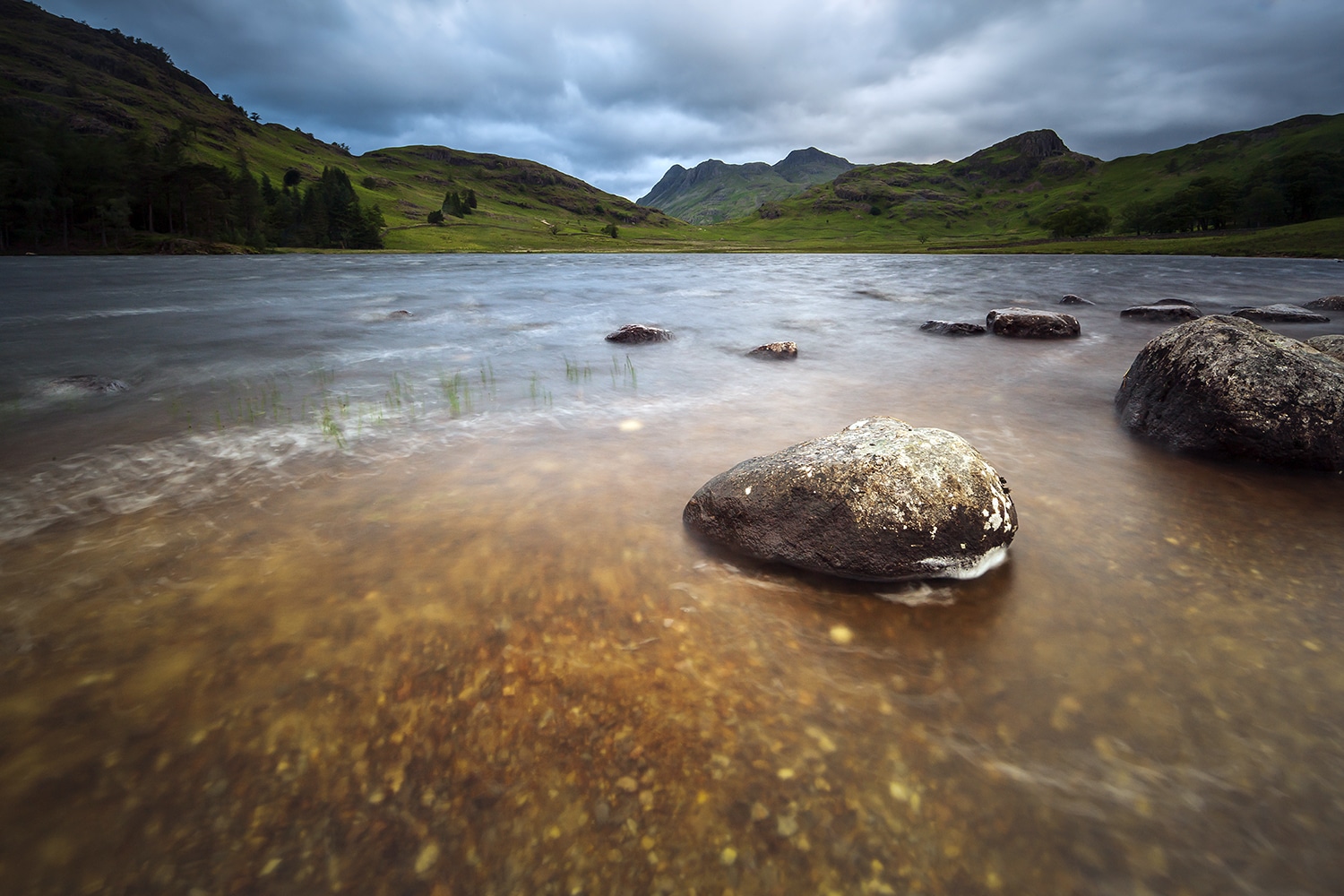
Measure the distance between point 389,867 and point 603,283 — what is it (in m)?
39.5

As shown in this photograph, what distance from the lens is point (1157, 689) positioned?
11.0ft

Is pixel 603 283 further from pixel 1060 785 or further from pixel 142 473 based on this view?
pixel 1060 785

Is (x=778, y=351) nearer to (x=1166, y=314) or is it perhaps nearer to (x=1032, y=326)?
(x=1032, y=326)

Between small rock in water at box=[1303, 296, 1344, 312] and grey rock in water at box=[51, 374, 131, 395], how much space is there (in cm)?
3724

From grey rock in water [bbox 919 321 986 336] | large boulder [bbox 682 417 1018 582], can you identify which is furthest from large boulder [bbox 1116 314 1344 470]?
grey rock in water [bbox 919 321 986 336]

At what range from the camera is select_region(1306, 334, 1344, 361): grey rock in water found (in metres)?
8.56

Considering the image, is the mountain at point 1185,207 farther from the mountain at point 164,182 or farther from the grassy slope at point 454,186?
the mountain at point 164,182

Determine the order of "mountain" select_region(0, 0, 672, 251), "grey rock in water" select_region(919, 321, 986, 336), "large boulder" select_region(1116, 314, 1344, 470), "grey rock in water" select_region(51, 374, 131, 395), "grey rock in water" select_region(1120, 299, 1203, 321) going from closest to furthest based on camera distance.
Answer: "large boulder" select_region(1116, 314, 1344, 470) < "grey rock in water" select_region(51, 374, 131, 395) < "grey rock in water" select_region(919, 321, 986, 336) < "grey rock in water" select_region(1120, 299, 1203, 321) < "mountain" select_region(0, 0, 672, 251)

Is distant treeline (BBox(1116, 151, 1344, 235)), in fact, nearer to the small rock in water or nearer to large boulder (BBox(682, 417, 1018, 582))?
the small rock in water

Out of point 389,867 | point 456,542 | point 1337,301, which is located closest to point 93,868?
point 389,867

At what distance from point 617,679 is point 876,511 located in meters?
2.43

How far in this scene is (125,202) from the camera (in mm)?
80312

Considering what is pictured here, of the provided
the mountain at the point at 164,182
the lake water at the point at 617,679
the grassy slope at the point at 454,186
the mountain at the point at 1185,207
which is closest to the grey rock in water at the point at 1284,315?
the lake water at the point at 617,679

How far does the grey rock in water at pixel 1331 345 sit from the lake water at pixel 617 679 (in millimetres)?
4282
